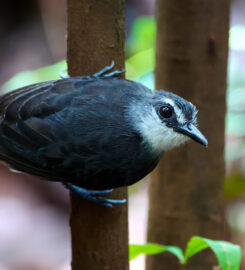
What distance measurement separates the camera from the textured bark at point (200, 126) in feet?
9.16

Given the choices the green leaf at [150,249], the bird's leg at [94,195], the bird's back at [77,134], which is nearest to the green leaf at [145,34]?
the bird's back at [77,134]

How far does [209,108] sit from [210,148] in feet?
0.71

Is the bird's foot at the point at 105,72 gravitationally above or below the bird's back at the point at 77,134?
above

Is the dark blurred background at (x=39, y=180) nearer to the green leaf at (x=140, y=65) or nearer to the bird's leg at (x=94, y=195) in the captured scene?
the green leaf at (x=140, y=65)

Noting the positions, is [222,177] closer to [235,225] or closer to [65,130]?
[65,130]

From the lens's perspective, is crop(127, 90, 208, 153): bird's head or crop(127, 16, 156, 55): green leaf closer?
crop(127, 90, 208, 153): bird's head

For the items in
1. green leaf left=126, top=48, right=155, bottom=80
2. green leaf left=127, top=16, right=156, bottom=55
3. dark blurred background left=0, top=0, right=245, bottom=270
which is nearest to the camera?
green leaf left=126, top=48, right=155, bottom=80

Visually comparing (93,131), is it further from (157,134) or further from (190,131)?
(190,131)

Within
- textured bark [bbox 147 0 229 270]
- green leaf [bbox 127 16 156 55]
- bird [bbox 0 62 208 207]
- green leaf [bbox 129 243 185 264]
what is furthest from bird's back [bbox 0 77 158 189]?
green leaf [bbox 127 16 156 55]

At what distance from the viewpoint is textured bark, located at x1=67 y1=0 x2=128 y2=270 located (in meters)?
2.36

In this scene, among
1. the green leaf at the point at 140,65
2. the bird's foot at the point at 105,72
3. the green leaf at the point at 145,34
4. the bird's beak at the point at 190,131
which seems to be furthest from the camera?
the green leaf at the point at 145,34

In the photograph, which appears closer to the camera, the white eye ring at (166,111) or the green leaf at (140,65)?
the white eye ring at (166,111)

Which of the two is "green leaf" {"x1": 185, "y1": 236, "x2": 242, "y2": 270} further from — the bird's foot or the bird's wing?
the bird's foot

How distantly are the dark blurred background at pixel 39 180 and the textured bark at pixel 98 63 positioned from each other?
1.08 metres
